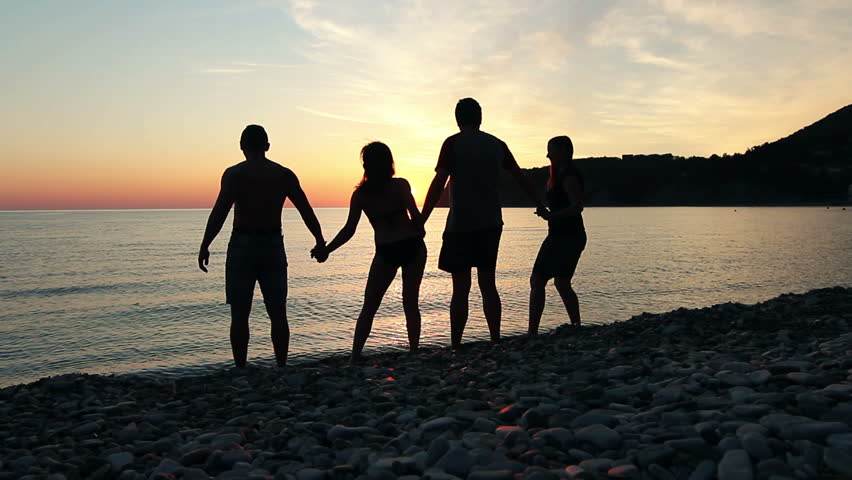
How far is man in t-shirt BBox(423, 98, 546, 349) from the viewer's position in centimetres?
582

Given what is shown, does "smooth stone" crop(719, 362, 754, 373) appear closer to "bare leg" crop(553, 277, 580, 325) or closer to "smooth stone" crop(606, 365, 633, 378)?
"smooth stone" crop(606, 365, 633, 378)

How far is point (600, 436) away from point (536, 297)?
159 inches

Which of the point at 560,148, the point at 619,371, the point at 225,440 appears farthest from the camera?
the point at 560,148

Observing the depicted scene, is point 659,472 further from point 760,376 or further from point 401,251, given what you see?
point 401,251

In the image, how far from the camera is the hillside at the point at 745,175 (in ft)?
425

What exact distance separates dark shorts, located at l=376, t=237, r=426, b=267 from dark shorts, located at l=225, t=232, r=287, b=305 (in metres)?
1.13

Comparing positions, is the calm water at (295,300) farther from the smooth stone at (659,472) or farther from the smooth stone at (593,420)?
the smooth stone at (659,472)

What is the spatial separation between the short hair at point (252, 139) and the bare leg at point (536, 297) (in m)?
3.60

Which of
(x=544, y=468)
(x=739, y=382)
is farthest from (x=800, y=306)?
(x=544, y=468)

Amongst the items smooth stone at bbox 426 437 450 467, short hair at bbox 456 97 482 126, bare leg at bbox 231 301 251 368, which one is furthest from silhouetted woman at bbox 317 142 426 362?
smooth stone at bbox 426 437 450 467

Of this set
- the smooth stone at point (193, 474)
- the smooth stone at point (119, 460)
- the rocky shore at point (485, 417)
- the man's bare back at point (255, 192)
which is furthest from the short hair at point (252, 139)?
the smooth stone at point (193, 474)

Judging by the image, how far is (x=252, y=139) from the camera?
18.8 feet

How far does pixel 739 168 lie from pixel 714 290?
14793cm

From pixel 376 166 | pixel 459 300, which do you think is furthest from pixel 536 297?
pixel 376 166
